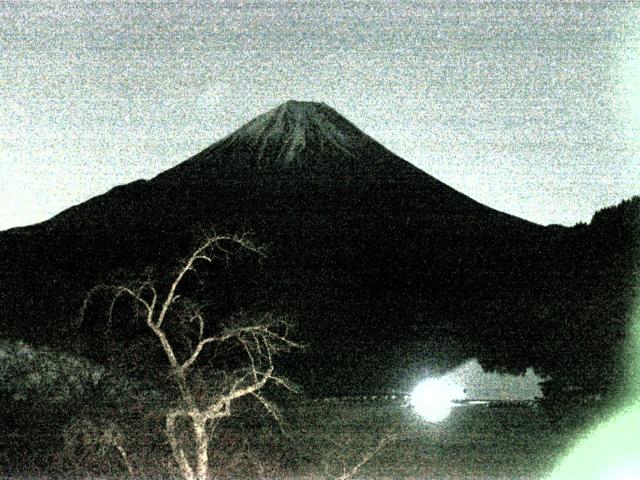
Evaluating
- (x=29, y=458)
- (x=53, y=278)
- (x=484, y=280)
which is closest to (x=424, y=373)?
(x=29, y=458)

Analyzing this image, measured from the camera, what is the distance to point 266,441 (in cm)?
1517

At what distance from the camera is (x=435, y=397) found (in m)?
17.2

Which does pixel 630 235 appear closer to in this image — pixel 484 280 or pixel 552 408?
pixel 552 408

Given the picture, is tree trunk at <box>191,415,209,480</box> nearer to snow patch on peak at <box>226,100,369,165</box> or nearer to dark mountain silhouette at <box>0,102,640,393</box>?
dark mountain silhouette at <box>0,102,640,393</box>

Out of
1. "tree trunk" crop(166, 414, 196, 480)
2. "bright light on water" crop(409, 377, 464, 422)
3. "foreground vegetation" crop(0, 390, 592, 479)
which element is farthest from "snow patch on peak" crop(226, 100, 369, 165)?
"tree trunk" crop(166, 414, 196, 480)

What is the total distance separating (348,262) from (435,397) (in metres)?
25.1

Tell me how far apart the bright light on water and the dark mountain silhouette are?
1741 millimetres

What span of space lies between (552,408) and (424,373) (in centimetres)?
444

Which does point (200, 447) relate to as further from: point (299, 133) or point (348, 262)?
point (299, 133)

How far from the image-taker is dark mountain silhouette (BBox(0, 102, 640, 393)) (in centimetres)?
2050

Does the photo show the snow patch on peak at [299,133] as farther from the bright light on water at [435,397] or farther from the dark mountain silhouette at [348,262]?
the bright light on water at [435,397]

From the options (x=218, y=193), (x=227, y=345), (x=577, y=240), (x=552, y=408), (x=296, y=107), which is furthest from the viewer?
(x=296, y=107)

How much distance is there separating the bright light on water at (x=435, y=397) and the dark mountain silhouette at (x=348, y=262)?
1.74 metres

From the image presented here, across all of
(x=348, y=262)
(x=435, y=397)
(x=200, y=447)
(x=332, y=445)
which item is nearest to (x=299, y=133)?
(x=348, y=262)
